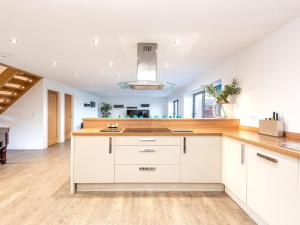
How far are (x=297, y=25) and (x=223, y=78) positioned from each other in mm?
2147

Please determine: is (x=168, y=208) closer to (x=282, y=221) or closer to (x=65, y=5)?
(x=282, y=221)

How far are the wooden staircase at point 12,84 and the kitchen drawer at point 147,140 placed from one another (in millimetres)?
3732

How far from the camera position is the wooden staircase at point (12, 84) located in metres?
5.21

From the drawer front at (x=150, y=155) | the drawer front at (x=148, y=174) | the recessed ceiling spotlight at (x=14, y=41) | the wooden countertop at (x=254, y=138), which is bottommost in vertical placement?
the drawer front at (x=148, y=174)

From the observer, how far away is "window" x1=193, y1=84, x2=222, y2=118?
15.0 feet

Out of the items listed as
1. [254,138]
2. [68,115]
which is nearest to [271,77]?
[254,138]

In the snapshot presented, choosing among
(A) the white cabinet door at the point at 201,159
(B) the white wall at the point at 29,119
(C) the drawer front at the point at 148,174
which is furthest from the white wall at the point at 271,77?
(B) the white wall at the point at 29,119

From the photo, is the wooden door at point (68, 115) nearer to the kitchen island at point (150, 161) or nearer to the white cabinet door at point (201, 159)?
the kitchen island at point (150, 161)

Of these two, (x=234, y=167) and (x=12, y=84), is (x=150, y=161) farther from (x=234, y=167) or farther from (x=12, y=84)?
(x=12, y=84)

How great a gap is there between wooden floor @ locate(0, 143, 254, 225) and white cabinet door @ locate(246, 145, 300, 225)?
34 centimetres

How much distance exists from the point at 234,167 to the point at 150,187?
117 cm

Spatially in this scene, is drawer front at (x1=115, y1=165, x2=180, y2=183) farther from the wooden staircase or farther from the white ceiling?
the wooden staircase

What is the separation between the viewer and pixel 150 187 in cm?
303

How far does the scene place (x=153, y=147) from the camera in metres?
2.94
